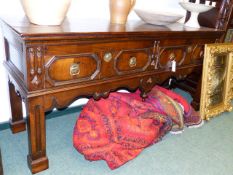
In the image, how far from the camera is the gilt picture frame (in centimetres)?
196

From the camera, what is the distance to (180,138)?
5.94ft

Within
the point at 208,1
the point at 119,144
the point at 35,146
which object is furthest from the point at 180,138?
the point at 208,1

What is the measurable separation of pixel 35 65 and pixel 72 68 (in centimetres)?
19

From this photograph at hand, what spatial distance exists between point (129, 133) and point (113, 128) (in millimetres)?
113

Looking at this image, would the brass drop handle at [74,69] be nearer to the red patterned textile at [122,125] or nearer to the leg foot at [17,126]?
the red patterned textile at [122,125]

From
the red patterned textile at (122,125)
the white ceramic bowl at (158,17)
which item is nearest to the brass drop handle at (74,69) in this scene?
the red patterned textile at (122,125)

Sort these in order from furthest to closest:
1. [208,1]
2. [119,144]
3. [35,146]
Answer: [208,1]
[119,144]
[35,146]

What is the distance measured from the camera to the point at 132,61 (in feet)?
4.76

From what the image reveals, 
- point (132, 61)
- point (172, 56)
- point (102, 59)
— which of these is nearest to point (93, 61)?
point (102, 59)

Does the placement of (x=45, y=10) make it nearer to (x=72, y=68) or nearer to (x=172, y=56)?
(x=72, y=68)

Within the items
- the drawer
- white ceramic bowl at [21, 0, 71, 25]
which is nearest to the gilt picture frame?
the drawer

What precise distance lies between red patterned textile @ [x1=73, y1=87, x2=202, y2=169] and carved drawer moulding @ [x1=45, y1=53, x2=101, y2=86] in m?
0.41

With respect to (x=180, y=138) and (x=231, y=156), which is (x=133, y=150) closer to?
(x=180, y=138)

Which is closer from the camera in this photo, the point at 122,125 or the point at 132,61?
the point at 132,61
